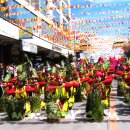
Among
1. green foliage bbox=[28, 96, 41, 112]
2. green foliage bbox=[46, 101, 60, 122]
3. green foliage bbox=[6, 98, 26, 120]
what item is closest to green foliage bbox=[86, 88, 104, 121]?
green foliage bbox=[46, 101, 60, 122]

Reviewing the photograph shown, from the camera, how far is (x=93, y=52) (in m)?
81.7

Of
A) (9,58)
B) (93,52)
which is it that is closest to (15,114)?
(9,58)

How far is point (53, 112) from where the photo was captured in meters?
11.8

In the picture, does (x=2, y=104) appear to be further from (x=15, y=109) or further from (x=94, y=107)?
(x=94, y=107)

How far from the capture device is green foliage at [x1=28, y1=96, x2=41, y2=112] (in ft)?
43.0

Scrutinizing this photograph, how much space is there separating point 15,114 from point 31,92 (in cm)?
130

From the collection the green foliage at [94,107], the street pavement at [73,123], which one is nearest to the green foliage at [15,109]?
the street pavement at [73,123]

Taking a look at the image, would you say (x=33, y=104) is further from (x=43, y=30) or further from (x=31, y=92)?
(x=43, y=30)

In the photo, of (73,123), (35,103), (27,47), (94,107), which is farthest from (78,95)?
(27,47)

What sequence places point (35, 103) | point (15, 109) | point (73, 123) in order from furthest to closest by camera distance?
point (35, 103), point (15, 109), point (73, 123)

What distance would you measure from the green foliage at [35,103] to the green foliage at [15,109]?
32.7 inches

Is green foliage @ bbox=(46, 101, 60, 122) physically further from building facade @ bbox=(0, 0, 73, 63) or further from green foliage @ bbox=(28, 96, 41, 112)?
building facade @ bbox=(0, 0, 73, 63)

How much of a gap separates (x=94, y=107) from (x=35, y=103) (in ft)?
8.09

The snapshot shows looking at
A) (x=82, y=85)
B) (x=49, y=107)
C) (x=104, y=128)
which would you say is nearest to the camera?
(x=104, y=128)
